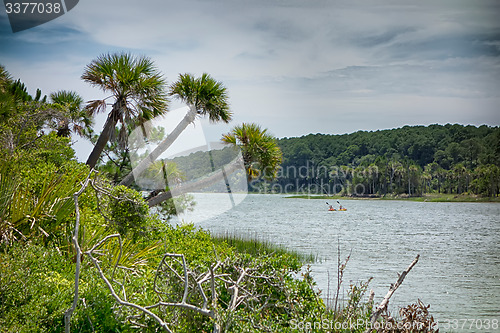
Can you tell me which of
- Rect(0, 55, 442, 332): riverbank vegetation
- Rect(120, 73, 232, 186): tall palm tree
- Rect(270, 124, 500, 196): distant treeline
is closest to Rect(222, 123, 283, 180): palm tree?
Rect(120, 73, 232, 186): tall palm tree

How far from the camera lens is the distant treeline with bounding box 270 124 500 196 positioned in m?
101

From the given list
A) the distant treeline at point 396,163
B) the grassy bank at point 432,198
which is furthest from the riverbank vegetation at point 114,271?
the grassy bank at point 432,198

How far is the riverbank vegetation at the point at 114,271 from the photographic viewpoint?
312cm

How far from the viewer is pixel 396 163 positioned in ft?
336

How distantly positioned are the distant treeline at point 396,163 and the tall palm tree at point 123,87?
3284 inches

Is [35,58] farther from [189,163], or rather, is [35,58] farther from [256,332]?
[256,332]

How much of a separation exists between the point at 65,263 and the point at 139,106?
950 cm

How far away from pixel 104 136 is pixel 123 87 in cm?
156

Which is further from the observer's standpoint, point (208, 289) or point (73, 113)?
point (73, 113)

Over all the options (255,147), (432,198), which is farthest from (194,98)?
(432,198)

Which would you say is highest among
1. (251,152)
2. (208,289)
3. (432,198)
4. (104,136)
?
(104,136)

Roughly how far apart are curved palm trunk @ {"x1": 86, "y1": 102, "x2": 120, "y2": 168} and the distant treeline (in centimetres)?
8376

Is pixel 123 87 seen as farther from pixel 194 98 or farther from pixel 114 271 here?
pixel 114 271

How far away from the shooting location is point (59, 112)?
11.7 m
